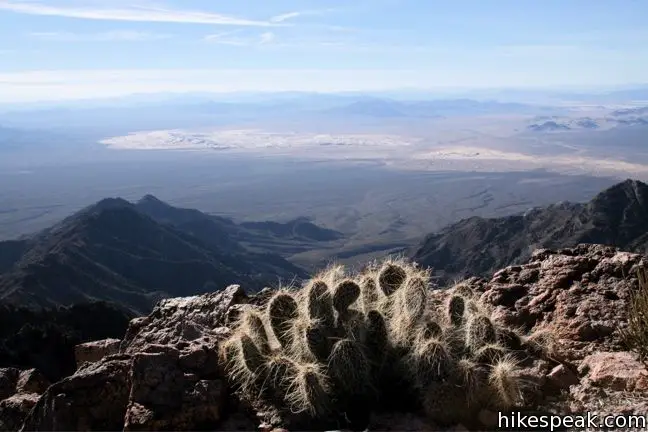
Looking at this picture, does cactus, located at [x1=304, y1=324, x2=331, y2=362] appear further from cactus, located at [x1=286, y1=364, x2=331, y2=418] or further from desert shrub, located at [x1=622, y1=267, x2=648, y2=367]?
desert shrub, located at [x1=622, y1=267, x2=648, y2=367]

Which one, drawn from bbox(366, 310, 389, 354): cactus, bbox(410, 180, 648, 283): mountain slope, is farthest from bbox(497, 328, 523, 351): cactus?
bbox(410, 180, 648, 283): mountain slope

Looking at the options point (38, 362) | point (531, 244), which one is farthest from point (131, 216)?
point (38, 362)

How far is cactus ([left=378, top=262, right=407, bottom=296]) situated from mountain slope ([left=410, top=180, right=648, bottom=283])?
27.1 metres

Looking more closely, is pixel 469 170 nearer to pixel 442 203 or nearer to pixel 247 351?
pixel 442 203

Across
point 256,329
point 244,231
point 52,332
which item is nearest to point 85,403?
point 256,329

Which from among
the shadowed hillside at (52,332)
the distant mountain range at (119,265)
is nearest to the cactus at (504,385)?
the shadowed hillside at (52,332)

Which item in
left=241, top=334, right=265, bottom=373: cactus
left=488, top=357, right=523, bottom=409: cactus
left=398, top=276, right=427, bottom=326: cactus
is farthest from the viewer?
left=398, top=276, right=427, bottom=326: cactus

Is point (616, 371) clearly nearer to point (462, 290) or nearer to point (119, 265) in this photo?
point (462, 290)

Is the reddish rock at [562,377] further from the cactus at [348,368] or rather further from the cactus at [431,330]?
the cactus at [348,368]

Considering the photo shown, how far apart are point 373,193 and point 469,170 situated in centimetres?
3681

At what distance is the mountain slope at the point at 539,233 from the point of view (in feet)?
129

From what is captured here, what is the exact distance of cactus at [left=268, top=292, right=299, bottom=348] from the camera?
5582 millimetres

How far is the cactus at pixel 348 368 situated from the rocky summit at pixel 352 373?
0.01 m

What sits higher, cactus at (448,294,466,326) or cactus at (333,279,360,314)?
cactus at (333,279,360,314)
